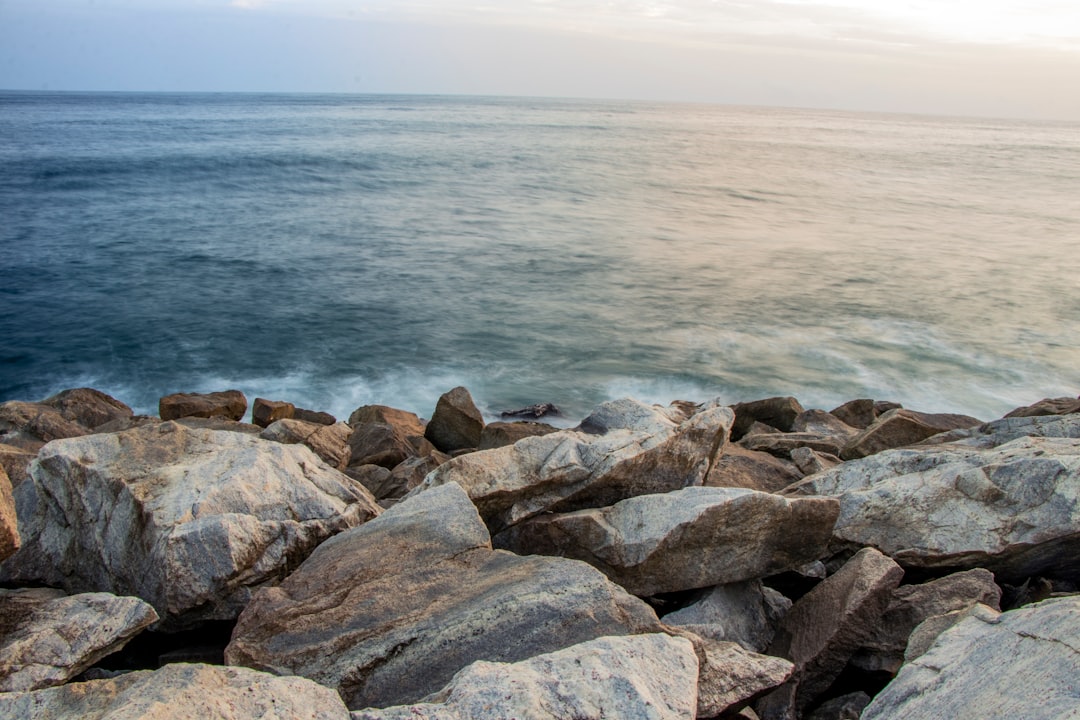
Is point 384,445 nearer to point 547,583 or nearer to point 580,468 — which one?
point 580,468

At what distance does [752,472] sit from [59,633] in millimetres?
6536

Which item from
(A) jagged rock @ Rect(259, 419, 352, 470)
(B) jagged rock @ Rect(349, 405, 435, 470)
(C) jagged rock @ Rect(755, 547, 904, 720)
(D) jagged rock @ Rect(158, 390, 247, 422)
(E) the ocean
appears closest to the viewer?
(C) jagged rock @ Rect(755, 547, 904, 720)

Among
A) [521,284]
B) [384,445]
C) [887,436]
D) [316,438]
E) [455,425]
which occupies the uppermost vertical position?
[887,436]

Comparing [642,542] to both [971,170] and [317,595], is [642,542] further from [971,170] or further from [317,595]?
[971,170]

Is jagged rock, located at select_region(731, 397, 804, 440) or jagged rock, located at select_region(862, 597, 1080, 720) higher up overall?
jagged rock, located at select_region(862, 597, 1080, 720)

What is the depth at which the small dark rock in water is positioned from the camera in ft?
A: 51.2

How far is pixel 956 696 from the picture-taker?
398 cm

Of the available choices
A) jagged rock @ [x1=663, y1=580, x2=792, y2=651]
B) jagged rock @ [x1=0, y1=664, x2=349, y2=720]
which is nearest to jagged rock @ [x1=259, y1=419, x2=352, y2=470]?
jagged rock @ [x1=663, y1=580, x2=792, y2=651]

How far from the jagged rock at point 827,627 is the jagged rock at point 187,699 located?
9.02ft

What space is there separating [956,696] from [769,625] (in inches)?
73.7

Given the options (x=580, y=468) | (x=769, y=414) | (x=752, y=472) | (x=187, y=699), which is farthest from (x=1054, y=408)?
(x=187, y=699)

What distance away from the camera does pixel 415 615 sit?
4746mm

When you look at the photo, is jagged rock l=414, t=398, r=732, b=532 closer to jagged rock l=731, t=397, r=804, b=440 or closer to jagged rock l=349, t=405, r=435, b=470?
jagged rock l=349, t=405, r=435, b=470

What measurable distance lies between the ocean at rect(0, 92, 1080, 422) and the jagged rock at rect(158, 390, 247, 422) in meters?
3.27
